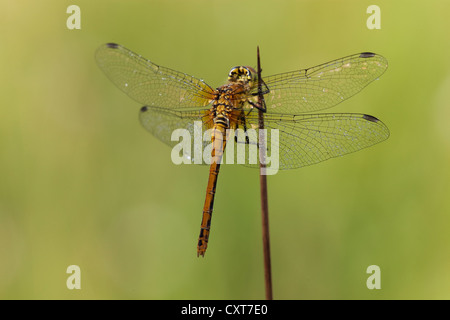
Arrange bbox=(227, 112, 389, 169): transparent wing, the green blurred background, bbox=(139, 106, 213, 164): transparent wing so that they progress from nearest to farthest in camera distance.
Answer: bbox=(227, 112, 389, 169): transparent wing < bbox=(139, 106, 213, 164): transparent wing < the green blurred background

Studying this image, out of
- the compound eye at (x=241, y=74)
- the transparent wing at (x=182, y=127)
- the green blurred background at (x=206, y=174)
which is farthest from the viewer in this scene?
the green blurred background at (x=206, y=174)

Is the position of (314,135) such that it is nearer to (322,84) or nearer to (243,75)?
(322,84)

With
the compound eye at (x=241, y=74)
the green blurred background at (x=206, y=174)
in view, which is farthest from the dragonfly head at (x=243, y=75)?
the green blurred background at (x=206, y=174)

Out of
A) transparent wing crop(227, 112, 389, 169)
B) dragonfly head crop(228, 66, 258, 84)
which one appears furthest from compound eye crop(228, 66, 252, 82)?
transparent wing crop(227, 112, 389, 169)

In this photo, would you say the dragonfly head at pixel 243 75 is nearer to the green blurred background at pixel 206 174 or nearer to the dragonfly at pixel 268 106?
the dragonfly at pixel 268 106

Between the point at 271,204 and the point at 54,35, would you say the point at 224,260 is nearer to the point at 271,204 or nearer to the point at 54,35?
the point at 271,204

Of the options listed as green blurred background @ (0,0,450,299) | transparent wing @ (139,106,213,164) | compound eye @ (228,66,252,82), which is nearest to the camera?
compound eye @ (228,66,252,82)

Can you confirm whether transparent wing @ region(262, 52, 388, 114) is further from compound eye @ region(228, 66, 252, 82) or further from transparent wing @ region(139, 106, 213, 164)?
transparent wing @ region(139, 106, 213, 164)
